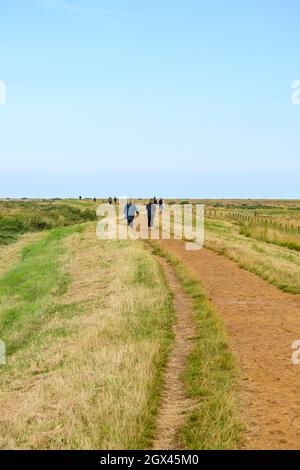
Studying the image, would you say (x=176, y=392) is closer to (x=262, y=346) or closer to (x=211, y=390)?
(x=211, y=390)

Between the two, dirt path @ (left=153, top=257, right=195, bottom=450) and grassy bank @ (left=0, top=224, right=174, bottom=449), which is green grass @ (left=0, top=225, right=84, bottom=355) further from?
dirt path @ (left=153, top=257, right=195, bottom=450)

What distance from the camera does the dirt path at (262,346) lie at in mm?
6988

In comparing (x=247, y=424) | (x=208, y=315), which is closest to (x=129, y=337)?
(x=208, y=315)

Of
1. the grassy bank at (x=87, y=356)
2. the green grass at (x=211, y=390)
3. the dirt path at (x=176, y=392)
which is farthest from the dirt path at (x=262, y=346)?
the grassy bank at (x=87, y=356)

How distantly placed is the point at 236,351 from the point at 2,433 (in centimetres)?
460

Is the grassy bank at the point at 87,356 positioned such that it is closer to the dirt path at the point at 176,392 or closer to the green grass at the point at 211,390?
the dirt path at the point at 176,392

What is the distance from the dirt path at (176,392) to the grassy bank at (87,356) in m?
0.16

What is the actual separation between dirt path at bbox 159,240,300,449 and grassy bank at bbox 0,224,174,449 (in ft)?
4.72

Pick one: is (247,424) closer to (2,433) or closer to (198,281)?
(2,433)

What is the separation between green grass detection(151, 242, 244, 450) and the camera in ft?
21.6

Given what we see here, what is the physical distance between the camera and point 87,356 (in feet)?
35.3

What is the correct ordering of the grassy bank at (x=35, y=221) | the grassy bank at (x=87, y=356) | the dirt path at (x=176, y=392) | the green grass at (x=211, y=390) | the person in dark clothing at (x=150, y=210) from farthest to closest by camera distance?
1. the grassy bank at (x=35, y=221)
2. the person in dark clothing at (x=150, y=210)
3. the grassy bank at (x=87, y=356)
4. the dirt path at (x=176, y=392)
5. the green grass at (x=211, y=390)

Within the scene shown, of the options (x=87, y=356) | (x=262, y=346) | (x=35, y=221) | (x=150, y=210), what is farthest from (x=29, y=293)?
Answer: (x=35, y=221)

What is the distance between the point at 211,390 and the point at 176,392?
0.64 meters
